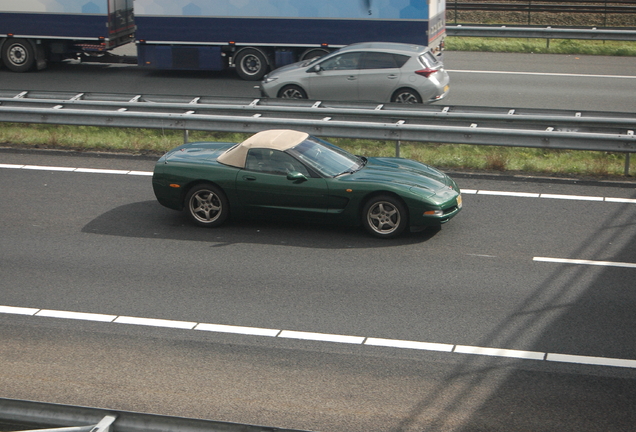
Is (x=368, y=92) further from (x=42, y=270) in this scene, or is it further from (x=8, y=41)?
(x=8, y=41)

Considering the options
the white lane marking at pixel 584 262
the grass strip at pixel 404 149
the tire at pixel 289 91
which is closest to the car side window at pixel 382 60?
the tire at pixel 289 91

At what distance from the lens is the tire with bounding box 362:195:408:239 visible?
33.2 ft

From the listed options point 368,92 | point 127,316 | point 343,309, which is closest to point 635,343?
point 343,309

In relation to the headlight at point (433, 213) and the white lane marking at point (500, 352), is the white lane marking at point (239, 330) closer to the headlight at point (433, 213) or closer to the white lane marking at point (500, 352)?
the white lane marking at point (500, 352)

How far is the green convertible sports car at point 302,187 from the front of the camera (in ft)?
33.4

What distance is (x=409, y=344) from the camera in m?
7.54

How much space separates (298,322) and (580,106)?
12476 millimetres

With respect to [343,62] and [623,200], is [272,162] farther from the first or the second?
[343,62]

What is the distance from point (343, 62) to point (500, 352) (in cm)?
1116

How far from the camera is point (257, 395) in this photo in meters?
6.69

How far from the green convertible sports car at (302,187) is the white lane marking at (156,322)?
2.82 meters

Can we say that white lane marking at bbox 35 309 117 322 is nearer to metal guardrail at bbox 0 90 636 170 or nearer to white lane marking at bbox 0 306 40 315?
white lane marking at bbox 0 306 40 315

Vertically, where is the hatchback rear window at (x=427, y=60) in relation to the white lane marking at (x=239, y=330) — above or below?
above

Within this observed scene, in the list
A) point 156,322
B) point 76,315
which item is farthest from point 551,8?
point 76,315
